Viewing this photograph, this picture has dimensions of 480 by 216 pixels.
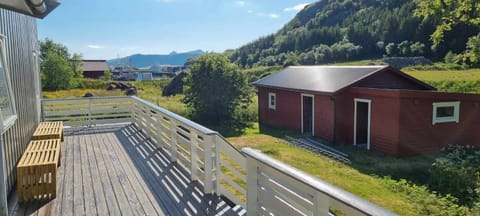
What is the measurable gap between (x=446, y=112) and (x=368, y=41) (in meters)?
53.4

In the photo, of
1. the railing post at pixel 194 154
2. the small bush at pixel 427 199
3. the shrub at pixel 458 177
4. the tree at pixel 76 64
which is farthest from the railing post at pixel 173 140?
the tree at pixel 76 64

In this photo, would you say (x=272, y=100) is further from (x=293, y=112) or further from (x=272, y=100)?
(x=293, y=112)

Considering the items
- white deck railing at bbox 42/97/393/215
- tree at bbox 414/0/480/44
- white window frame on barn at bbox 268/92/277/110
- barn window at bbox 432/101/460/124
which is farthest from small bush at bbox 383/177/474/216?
white window frame on barn at bbox 268/92/277/110

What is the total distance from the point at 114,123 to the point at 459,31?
4713 cm

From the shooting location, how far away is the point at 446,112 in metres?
11.7

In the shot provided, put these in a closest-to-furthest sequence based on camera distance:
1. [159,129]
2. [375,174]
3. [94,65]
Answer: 1. [159,129]
2. [375,174]
3. [94,65]

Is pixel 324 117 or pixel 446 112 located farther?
pixel 324 117

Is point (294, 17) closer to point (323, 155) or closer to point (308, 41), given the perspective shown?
point (308, 41)

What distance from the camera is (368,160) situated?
10555 mm

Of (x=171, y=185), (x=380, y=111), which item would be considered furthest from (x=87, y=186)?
(x=380, y=111)

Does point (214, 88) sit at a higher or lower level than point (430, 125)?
higher

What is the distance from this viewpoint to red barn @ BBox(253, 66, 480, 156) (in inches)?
430

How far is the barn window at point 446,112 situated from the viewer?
11336 mm

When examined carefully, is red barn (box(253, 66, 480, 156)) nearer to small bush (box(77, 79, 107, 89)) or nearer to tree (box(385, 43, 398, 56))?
small bush (box(77, 79, 107, 89))
